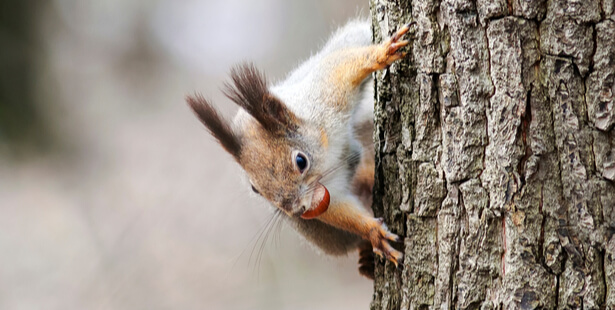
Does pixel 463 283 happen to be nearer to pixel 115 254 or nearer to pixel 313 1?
pixel 115 254

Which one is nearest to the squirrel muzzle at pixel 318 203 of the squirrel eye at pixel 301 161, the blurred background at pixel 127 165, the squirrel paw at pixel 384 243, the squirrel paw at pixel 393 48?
the squirrel eye at pixel 301 161

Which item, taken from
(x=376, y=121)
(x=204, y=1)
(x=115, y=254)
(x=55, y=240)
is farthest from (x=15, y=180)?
(x=376, y=121)

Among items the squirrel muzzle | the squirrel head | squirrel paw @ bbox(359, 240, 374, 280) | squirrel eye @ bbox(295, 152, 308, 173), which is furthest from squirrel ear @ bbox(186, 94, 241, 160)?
squirrel paw @ bbox(359, 240, 374, 280)

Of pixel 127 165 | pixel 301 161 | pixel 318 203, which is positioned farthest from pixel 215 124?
pixel 127 165

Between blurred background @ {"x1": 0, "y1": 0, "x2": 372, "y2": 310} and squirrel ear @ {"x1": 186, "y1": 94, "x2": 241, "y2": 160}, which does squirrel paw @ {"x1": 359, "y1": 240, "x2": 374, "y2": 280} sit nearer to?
squirrel ear @ {"x1": 186, "y1": 94, "x2": 241, "y2": 160}

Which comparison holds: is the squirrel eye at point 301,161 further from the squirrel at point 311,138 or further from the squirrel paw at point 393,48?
the squirrel paw at point 393,48

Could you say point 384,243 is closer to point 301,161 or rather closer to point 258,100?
point 301,161

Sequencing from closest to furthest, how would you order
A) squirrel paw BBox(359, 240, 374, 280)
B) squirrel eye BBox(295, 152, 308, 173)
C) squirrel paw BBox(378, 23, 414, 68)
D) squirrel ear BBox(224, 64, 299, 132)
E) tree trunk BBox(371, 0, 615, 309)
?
tree trunk BBox(371, 0, 615, 309) < squirrel paw BBox(378, 23, 414, 68) < squirrel ear BBox(224, 64, 299, 132) < squirrel eye BBox(295, 152, 308, 173) < squirrel paw BBox(359, 240, 374, 280)
